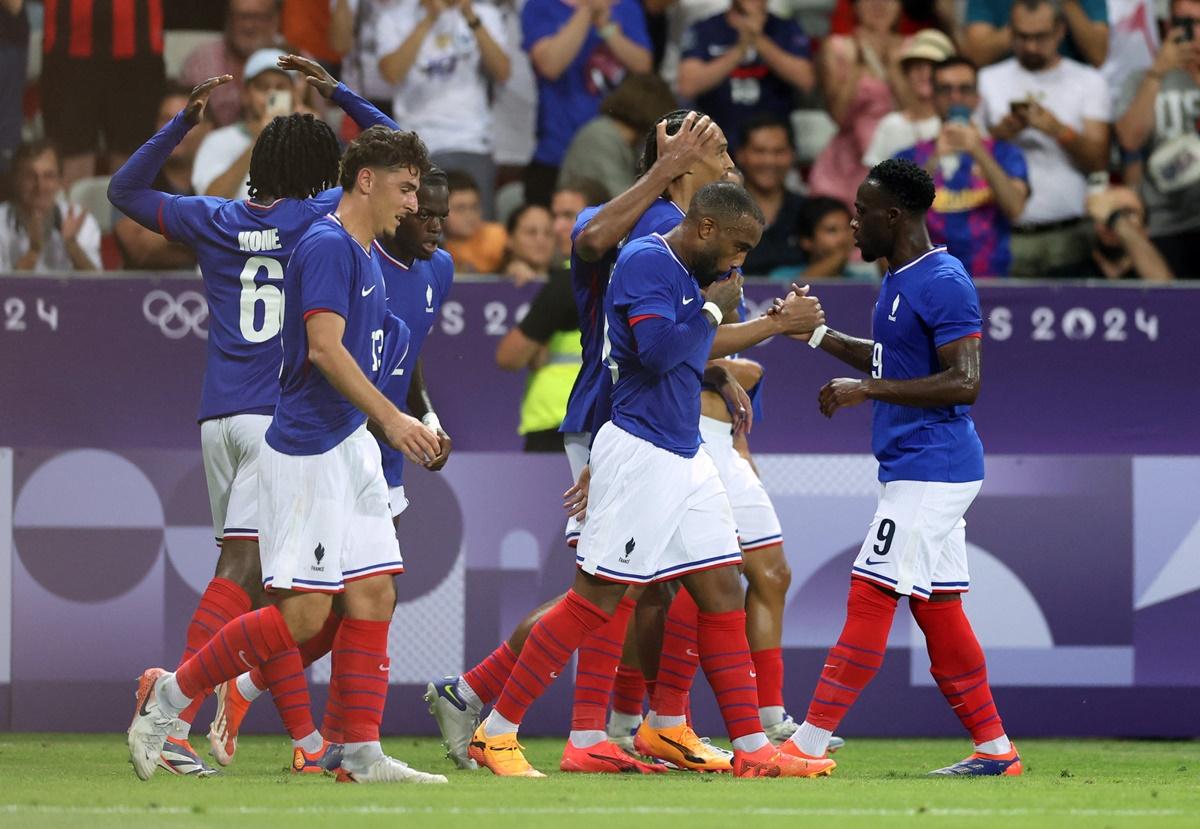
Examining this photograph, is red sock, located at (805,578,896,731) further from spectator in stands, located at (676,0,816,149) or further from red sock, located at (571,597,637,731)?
spectator in stands, located at (676,0,816,149)

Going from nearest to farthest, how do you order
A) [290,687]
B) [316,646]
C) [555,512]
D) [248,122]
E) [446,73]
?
[290,687] < [316,646] < [555,512] < [248,122] < [446,73]

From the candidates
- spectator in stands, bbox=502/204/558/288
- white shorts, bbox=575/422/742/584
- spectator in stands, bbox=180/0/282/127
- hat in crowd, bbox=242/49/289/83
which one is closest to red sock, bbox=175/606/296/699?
white shorts, bbox=575/422/742/584

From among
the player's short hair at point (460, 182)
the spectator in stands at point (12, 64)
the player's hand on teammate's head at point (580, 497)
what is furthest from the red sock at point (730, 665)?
the spectator in stands at point (12, 64)

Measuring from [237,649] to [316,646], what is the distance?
1.37 meters

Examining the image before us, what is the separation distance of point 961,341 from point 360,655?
7.78 feet

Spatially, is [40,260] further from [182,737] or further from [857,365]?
[857,365]

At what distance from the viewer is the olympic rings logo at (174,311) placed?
955 cm

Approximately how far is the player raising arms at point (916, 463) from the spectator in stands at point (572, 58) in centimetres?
428

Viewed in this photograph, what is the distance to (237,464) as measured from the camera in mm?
7340

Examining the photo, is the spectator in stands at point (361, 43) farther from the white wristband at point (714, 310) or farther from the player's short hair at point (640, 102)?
the white wristband at point (714, 310)

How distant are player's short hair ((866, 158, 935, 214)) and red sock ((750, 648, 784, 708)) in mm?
1936

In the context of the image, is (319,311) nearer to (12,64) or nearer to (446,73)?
(446,73)

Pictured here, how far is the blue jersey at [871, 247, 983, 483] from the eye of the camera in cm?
682

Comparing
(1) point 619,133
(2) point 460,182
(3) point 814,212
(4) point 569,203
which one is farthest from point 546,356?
(3) point 814,212
